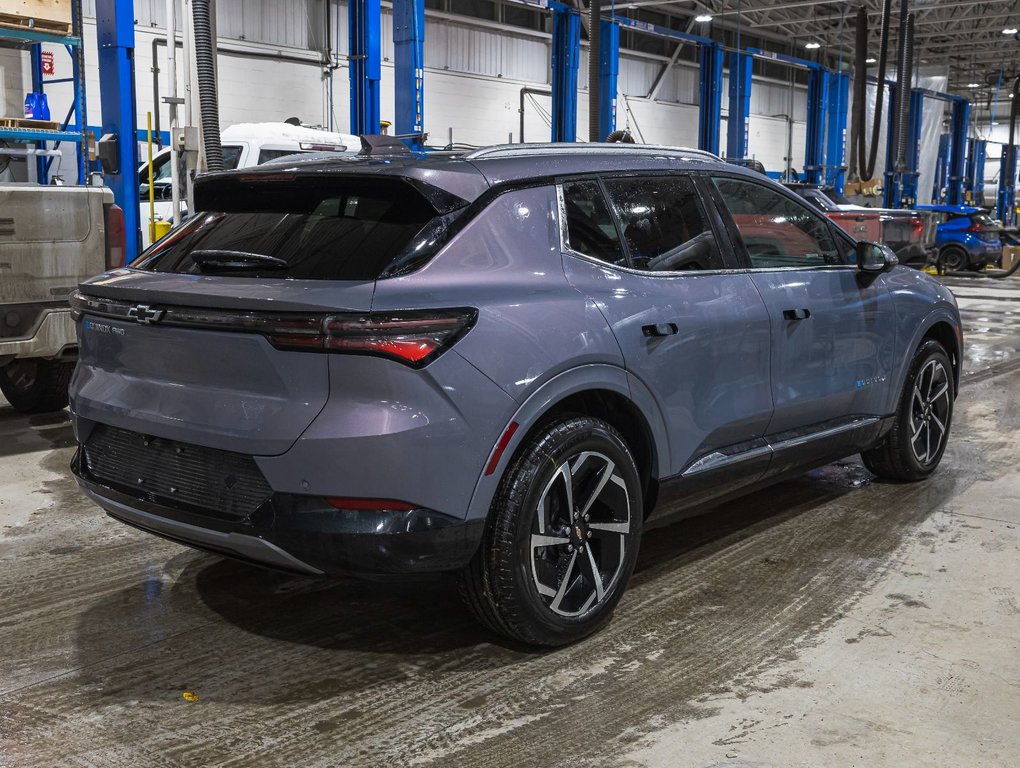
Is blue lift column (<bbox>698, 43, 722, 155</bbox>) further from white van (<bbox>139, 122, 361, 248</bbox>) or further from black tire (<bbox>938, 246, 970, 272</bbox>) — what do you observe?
white van (<bbox>139, 122, 361, 248</bbox>)

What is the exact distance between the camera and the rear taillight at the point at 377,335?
2.96 m

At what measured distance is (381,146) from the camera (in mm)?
4078

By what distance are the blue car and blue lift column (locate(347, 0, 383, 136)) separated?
13654 millimetres

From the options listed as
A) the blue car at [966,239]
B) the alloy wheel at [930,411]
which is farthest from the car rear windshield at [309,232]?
the blue car at [966,239]

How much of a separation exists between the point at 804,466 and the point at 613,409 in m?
1.37

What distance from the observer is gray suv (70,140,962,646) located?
3.03 m

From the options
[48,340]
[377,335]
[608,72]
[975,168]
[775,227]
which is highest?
[608,72]

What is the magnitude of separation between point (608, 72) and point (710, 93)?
6.36 metres

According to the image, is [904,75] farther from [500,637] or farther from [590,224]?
[500,637]

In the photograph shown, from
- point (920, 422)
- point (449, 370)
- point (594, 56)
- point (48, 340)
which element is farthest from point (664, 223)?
point (594, 56)

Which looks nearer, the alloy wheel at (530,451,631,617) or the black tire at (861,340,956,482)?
the alloy wheel at (530,451,631,617)

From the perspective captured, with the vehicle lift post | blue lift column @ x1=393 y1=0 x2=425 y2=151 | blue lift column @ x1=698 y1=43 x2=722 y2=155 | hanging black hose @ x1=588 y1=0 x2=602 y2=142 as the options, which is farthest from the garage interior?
the vehicle lift post

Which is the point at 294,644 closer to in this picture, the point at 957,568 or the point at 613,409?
the point at 613,409

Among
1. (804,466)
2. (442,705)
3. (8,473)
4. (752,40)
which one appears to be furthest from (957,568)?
(752,40)
